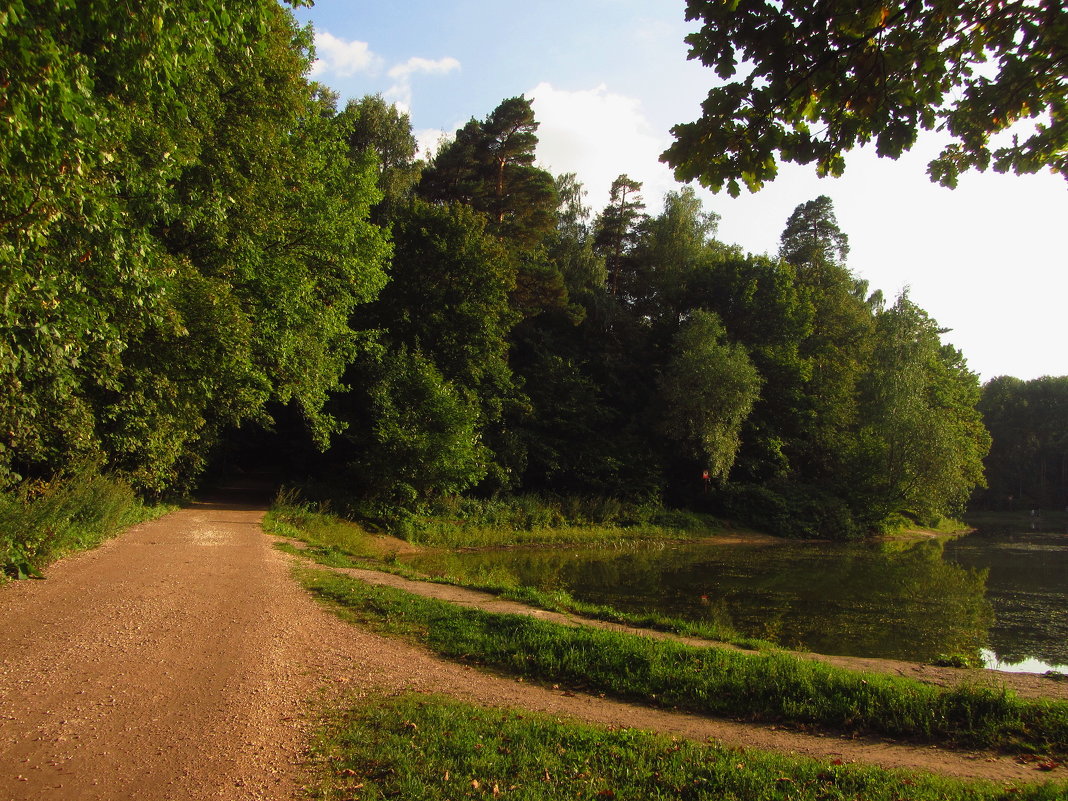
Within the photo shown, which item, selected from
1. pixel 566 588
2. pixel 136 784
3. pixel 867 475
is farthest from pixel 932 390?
pixel 136 784

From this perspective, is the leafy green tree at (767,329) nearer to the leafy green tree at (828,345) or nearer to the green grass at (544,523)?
the leafy green tree at (828,345)

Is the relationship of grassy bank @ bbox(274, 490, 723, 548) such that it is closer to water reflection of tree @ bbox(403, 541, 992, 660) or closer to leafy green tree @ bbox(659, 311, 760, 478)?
water reflection of tree @ bbox(403, 541, 992, 660)

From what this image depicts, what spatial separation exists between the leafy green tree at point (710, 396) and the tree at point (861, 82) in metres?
32.6

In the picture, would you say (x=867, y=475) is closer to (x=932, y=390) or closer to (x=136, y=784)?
(x=932, y=390)

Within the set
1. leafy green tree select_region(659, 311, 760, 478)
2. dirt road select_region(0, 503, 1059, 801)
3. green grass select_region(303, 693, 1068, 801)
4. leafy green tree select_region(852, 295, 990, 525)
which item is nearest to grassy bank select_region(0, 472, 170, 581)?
dirt road select_region(0, 503, 1059, 801)

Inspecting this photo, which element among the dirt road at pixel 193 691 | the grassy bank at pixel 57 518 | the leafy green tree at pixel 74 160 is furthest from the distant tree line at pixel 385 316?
the dirt road at pixel 193 691

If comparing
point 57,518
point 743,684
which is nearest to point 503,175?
point 57,518

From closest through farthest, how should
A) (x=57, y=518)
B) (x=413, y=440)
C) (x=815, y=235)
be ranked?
(x=57, y=518), (x=413, y=440), (x=815, y=235)

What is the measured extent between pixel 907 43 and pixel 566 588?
573 inches

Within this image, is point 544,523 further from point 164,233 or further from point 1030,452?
point 1030,452

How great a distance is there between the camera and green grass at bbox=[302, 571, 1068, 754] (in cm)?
622

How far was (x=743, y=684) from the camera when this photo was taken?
7.04 meters

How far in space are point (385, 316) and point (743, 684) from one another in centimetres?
2819

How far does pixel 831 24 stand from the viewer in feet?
12.6
